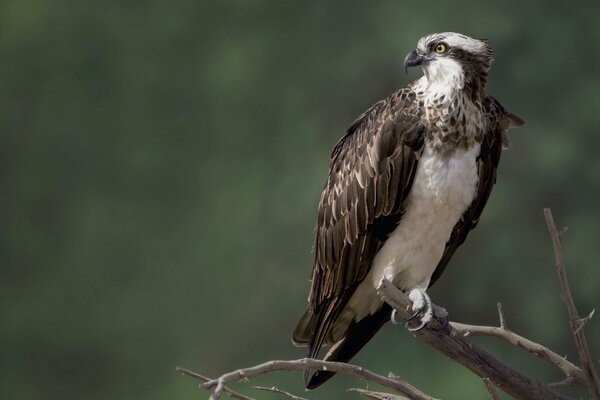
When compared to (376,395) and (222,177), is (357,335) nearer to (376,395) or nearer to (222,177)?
(376,395)

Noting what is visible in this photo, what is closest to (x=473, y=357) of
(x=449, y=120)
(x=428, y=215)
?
(x=428, y=215)

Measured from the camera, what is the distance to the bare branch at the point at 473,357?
3.25 m

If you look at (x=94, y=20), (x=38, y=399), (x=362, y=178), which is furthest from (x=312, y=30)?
(x=362, y=178)

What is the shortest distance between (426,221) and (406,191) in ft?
0.36

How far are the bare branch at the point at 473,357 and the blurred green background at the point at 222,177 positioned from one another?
6117 mm

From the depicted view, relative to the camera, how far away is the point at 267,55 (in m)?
12.2

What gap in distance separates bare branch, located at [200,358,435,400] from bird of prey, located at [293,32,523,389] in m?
0.40

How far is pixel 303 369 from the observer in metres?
2.94

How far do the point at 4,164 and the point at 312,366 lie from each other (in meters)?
8.92

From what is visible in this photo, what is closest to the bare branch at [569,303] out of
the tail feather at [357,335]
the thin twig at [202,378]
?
the thin twig at [202,378]

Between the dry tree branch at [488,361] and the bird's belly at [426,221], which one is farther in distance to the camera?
the bird's belly at [426,221]

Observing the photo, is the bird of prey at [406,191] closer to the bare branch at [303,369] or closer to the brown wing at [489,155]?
the brown wing at [489,155]

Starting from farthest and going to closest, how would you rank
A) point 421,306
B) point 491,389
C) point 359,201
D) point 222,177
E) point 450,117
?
point 222,177 < point 359,201 < point 450,117 < point 421,306 < point 491,389

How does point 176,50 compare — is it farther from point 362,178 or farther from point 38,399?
point 362,178
